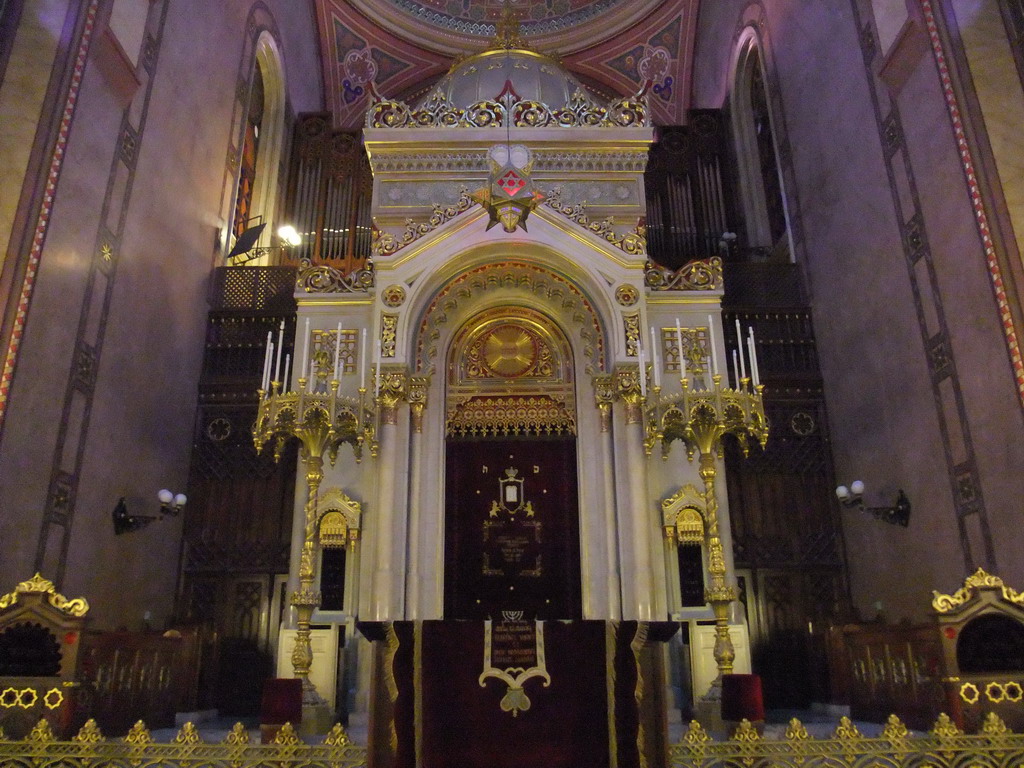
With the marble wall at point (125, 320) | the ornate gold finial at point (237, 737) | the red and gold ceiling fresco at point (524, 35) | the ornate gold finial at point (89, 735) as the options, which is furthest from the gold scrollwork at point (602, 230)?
the red and gold ceiling fresco at point (524, 35)

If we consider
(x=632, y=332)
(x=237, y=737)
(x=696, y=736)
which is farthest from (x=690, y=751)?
(x=632, y=332)

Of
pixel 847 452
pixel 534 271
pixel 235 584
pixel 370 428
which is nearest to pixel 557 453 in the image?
pixel 534 271

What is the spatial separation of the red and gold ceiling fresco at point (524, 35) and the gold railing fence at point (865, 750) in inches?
624

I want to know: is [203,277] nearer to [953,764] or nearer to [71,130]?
[71,130]

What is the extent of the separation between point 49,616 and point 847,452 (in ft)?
31.9

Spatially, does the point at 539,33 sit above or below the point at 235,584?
above

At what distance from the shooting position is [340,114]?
18.1 m

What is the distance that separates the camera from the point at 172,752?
17.3 feet

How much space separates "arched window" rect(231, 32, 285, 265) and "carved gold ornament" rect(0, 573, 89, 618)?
833 cm

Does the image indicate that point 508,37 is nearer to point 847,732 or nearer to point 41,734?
point 847,732

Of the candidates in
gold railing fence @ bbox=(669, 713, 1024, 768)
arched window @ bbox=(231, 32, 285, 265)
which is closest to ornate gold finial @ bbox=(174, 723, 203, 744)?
gold railing fence @ bbox=(669, 713, 1024, 768)

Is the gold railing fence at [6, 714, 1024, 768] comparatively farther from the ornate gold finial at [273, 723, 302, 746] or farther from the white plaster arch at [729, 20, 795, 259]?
the white plaster arch at [729, 20, 795, 259]

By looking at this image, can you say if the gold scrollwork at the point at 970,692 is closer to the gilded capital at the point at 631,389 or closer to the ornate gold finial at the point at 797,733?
the ornate gold finial at the point at 797,733

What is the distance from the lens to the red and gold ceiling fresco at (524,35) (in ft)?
58.7
